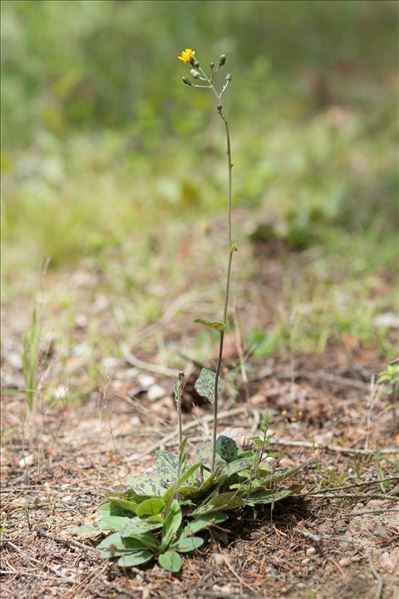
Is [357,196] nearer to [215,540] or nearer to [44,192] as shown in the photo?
[44,192]

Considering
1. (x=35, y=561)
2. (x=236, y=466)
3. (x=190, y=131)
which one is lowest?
(x=35, y=561)

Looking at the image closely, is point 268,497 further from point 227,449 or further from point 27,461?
point 27,461

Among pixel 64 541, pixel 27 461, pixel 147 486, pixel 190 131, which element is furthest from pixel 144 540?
pixel 190 131

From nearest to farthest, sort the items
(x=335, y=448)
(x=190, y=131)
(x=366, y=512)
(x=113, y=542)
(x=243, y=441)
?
(x=113, y=542), (x=366, y=512), (x=243, y=441), (x=335, y=448), (x=190, y=131)

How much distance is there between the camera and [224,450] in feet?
5.84

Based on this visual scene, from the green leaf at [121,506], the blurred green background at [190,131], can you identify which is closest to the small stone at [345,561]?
the green leaf at [121,506]

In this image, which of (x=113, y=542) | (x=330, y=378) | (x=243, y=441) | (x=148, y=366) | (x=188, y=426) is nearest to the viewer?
(x=113, y=542)

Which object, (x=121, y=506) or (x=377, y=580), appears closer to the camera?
(x=377, y=580)

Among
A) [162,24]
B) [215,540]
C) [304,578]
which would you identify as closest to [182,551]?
[215,540]

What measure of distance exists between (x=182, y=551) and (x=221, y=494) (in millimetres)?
159

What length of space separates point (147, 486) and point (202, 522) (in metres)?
0.17

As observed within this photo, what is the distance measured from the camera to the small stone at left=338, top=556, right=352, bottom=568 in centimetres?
155

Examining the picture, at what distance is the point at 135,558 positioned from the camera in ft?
5.09

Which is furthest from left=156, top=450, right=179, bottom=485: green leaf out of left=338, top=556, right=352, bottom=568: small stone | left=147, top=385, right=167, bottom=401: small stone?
left=147, top=385, right=167, bottom=401: small stone
